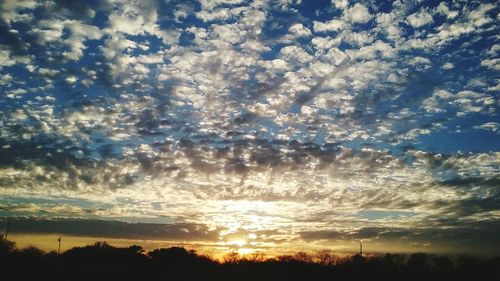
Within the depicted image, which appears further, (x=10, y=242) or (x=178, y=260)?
(x=10, y=242)

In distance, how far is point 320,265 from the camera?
7769 centimetres

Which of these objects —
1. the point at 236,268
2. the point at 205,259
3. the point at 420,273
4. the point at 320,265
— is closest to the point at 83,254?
the point at 205,259

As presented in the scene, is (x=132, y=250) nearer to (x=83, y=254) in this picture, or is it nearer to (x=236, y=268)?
(x=83, y=254)

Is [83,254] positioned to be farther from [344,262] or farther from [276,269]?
[344,262]

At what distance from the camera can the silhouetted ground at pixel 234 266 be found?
6819 centimetres

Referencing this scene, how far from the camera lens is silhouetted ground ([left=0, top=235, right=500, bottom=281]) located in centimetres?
6819

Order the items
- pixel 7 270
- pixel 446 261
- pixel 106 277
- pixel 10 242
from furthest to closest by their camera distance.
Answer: pixel 10 242
pixel 446 261
pixel 106 277
pixel 7 270

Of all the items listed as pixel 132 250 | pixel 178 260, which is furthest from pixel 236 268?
pixel 132 250

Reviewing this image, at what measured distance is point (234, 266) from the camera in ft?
274

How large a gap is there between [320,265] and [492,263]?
33850mm

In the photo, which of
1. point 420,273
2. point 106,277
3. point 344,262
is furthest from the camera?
point 344,262

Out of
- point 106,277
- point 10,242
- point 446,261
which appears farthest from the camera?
point 10,242

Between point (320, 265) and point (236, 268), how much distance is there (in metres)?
16.7

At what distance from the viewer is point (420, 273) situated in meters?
75.4
